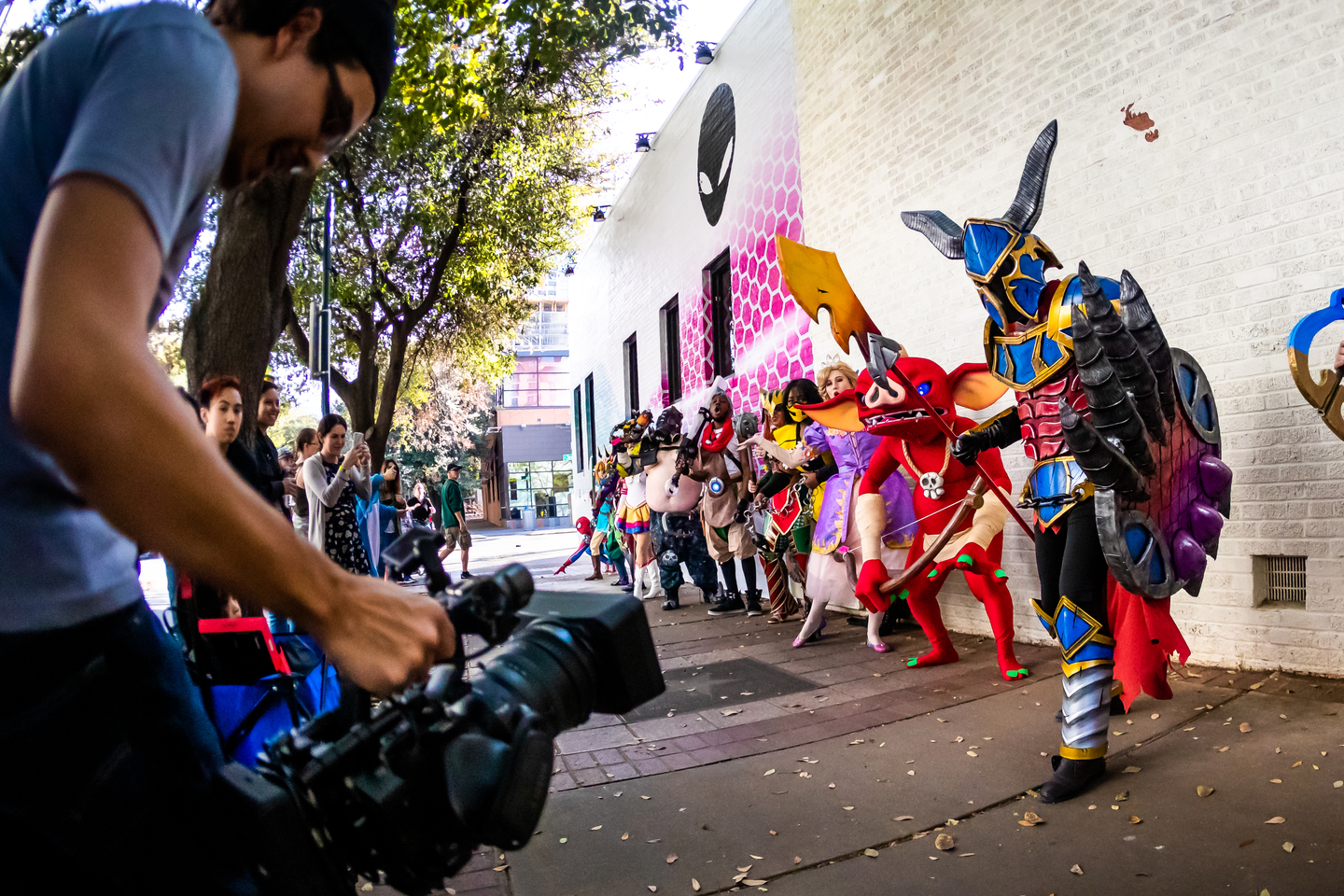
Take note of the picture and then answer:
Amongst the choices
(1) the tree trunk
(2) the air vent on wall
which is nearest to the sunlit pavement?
(2) the air vent on wall

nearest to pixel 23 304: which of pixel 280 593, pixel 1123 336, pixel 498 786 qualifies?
pixel 280 593

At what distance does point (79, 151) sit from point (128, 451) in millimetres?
233

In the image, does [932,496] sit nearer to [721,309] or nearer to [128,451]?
[128,451]

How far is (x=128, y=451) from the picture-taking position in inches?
25.3

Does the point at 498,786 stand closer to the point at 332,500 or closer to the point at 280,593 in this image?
the point at 280,593

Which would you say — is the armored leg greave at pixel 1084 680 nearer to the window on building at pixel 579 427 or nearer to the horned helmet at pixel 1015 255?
the horned helmet at pixel 1015 255

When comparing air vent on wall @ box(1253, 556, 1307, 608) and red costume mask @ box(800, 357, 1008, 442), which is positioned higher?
red costume mask @ box(800, 357, 1008, 442)

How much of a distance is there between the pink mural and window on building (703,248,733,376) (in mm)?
380

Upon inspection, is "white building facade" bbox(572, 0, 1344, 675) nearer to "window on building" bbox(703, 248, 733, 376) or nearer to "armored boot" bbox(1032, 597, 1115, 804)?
"armored boot" bbox(1032, 597, 1115, 804)

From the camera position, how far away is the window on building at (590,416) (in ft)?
64.7

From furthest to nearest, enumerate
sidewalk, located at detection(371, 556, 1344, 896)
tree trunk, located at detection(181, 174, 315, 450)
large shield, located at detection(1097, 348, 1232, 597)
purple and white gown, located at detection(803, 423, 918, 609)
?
purple and white gown, located at detection(803, 423, 918, 609) < tree trunk, located at detection(181, 174, 315, 450) < large shield, located at detection(1097, 348, 1232, 597) < sidewalk, located at detection(371, 556, 1344, 896)

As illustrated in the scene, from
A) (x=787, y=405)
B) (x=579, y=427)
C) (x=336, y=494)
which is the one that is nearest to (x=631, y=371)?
(x=579, y=427)

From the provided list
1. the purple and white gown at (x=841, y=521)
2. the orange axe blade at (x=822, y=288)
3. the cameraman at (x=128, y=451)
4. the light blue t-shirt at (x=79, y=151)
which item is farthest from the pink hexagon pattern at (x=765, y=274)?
the light blue t-shirt at (x=79, y=151)

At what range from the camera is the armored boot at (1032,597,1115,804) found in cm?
331
